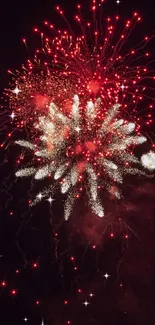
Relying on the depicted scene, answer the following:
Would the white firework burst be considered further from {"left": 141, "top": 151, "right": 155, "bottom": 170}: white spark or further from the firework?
{"left": 141, "top": 151, "right": 155, "bottom": 170}: white spark

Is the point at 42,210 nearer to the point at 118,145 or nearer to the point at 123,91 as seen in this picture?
the point at 118,145

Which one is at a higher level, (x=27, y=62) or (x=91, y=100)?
(x=27, y=62)

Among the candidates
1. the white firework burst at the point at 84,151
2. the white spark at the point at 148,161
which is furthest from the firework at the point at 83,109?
the white spark at the point at 148,161

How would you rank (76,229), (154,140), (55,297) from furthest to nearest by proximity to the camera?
(154,140) < (76,229) < (55,297)

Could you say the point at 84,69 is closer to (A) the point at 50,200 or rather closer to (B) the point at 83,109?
(B) the point at 83,109

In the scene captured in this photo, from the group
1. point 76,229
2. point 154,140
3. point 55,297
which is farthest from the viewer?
point 154,140

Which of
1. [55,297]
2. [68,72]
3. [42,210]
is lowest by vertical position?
[55,297]

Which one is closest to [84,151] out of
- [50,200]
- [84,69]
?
[50,200]

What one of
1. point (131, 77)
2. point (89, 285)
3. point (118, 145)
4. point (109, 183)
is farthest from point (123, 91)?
point (89, 285)
